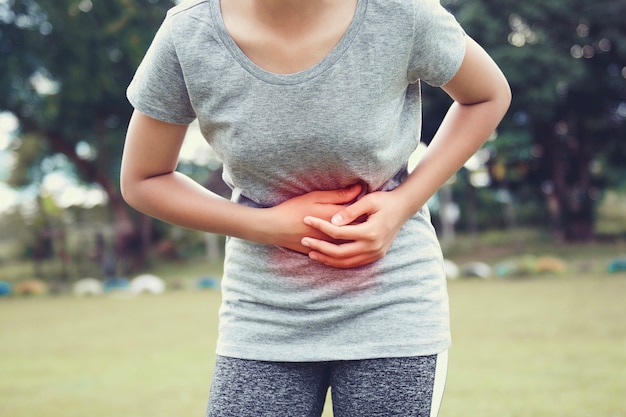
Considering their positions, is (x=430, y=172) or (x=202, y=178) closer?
(x=430, y=172)

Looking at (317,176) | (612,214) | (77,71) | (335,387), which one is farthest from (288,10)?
(612,214)

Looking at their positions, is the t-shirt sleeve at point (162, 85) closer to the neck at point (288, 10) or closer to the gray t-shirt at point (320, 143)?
the gray t-shirt at point (320, 143)

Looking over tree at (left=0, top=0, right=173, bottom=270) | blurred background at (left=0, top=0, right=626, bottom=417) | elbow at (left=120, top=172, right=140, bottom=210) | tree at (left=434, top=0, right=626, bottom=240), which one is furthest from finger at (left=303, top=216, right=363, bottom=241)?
tree at (left=434, top=0, right=626, bottom=240)

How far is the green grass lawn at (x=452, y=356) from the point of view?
4230 millimetres

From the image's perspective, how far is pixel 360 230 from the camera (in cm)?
124

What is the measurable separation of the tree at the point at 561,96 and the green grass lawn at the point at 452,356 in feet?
21.6

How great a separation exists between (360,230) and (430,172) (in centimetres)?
21

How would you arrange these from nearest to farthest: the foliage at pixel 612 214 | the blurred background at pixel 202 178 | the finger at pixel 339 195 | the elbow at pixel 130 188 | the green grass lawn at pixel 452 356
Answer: the finger at pixel 339 195, the elbow at pixel 130 188, the green grass lawn at pixel 452 356, the blurred background at pixel 202 178, the foliage at pixel 612 214

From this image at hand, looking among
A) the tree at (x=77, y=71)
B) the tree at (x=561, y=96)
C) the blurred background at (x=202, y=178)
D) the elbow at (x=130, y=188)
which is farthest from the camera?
the tree at (x=561, y=96)

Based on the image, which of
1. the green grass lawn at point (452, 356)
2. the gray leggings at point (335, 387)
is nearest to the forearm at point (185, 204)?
the gray leggings at point (335, 387)

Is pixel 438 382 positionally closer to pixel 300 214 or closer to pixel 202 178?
pixel 300 214

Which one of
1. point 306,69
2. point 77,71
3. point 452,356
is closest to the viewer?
point 306,69

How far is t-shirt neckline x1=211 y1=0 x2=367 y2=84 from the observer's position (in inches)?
47.3

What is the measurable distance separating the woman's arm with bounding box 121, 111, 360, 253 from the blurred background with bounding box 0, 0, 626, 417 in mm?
6687
